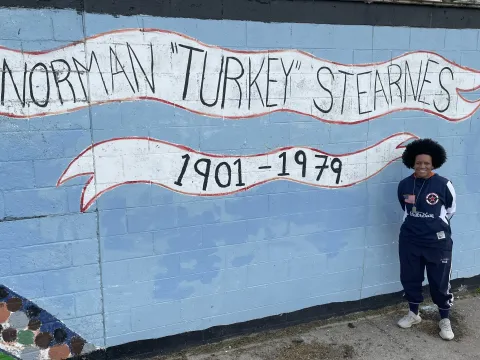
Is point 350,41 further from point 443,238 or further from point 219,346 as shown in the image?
point 219,346

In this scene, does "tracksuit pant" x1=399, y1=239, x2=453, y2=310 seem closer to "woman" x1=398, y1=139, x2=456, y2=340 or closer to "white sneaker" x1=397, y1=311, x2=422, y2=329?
"woman" x1=398, y1=139, x2=456, y2=340

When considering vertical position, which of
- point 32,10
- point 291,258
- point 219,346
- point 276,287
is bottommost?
point 219,346

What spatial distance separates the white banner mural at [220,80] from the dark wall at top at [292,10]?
0.57ft

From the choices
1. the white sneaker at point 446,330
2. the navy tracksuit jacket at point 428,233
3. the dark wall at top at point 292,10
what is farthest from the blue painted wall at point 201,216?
the white sneaker at point 446,330

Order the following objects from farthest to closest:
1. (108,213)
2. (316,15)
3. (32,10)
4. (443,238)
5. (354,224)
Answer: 1. (354,224)
2. (443,238)
3. (316,15)
4. (108,213)
5. (32,10)

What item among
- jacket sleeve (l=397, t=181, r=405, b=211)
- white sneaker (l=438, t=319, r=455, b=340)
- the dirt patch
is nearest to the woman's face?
jacket sleeve (l=397, t=181, r=405, b=211)

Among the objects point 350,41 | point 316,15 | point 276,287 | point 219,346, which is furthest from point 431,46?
point 219,346

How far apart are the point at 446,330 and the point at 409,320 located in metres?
0.32

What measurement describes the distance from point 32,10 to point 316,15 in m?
2.08

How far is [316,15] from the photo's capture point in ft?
12.5

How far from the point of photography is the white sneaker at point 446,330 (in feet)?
13.6

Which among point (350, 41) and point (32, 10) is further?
point (350, 41)

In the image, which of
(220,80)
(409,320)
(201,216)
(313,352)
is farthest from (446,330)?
(220,80)

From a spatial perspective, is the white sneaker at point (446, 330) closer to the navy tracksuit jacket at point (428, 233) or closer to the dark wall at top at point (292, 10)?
the navy tracksuit jacket at point (428, 233)
